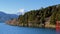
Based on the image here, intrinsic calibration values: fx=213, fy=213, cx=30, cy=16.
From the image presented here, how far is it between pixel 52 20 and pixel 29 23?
89.7ft

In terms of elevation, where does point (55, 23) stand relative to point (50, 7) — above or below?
below

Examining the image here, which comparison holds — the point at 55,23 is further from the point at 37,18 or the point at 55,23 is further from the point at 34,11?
the point at 34,11

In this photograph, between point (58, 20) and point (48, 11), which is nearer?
point (58, 20)

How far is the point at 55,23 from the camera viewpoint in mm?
122500

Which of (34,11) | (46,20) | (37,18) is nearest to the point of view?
(46,20)

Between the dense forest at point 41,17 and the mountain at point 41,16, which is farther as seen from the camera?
the mountain at point 41,16

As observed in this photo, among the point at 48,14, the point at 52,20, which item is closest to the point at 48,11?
the point at 48,14

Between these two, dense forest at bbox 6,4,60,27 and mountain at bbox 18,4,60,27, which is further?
mountain at bbox 18,4,60,27

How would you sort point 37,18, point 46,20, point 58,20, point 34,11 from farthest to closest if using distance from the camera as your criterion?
point 34,11, point 37,18, point 46,20, point 58,20

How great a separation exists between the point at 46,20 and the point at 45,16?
17.5 ft

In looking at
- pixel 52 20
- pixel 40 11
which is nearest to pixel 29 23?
pixel 40 11

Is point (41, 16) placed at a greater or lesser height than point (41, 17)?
greater

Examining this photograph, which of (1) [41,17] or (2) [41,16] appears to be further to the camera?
(2) [41,16]

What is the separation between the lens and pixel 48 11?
6004 inches
